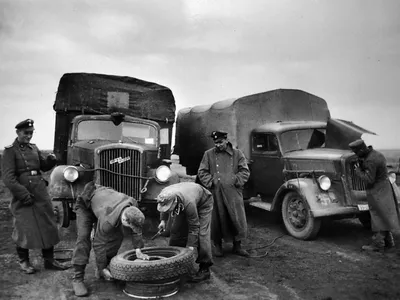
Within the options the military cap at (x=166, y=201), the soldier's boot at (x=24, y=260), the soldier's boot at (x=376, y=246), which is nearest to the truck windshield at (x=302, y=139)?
the soldier's boot at (x=376, y=246)

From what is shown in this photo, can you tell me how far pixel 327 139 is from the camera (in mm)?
8133

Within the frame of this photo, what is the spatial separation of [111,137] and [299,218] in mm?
3938

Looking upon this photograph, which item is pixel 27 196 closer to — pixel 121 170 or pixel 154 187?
pixel 121 170

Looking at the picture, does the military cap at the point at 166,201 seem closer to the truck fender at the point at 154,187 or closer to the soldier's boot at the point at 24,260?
the soldier's boot at the point at 24,260

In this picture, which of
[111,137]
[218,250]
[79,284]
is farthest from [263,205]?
[79,284]

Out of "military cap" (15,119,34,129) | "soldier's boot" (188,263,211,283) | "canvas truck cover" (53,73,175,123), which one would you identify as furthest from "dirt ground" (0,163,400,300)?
"canvas truck cover" (53,73,175,123)

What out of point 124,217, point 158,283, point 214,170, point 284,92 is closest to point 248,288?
point 158,283

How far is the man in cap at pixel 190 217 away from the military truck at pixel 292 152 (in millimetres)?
2555

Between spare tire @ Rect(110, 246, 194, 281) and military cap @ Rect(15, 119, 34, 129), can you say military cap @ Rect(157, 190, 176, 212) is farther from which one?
military cap @ Rect(15, 119, 34, 129)

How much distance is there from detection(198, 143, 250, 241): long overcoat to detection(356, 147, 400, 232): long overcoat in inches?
73.4

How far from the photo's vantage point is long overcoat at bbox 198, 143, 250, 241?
6031mm

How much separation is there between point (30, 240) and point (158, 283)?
1.95 metres

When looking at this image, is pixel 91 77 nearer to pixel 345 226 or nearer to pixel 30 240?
pixel 30 240

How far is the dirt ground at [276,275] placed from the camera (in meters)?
4.35
